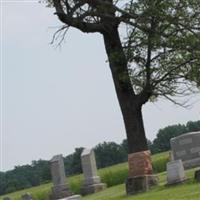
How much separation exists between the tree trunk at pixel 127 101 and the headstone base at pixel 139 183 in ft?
4.32

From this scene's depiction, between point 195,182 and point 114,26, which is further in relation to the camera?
point 114,26

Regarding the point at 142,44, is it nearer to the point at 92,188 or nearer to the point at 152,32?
the point at 152,32

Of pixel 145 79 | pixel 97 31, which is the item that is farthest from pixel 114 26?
pixel 145 79

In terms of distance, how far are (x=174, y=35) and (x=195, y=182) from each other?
15.4 ft

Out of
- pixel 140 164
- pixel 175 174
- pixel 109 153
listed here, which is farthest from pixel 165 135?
pixel 175 174

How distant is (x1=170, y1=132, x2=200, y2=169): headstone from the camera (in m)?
29.0

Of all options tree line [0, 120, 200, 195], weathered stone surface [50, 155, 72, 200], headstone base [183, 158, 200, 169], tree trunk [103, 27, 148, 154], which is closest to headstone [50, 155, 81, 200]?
weathered stone surface [50, 155, 72, 200]

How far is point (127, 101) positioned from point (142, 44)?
186cm

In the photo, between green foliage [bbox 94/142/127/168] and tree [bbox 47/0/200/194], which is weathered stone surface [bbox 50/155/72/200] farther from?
green foliage [bbox 94/142/127/168]

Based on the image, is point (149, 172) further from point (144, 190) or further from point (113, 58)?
point (113, 58)

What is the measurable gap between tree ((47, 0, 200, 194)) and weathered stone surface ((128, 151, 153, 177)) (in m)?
0.77

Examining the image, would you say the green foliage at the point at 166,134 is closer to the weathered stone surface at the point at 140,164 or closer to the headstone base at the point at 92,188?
the headstone base at the point at 92,188

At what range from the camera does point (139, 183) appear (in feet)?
64.7

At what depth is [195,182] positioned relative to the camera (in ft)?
59.0
